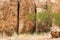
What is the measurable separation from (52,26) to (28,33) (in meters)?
0.27

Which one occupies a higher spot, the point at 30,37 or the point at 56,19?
the point at 56,19

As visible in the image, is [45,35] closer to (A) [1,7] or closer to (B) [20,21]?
(B) [20,21]

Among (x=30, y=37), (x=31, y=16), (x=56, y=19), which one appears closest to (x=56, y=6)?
(x=56, y=19)

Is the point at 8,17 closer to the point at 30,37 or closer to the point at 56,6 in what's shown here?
the point at 30,37

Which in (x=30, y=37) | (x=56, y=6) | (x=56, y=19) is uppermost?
(x=56, y=6)

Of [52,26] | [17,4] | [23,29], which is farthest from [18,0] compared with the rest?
[52,26]

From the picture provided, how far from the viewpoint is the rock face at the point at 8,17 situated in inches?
77.0

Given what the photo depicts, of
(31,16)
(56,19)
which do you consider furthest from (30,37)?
(56,19)

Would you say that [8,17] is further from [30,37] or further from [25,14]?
[30,37]

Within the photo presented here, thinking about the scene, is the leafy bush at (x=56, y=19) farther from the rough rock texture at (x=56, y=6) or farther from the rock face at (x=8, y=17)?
the rock face at (x=8, y=17)

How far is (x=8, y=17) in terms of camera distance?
1.96m

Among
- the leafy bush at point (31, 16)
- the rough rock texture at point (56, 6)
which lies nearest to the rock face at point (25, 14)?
the leafy bush at point (31, 16)

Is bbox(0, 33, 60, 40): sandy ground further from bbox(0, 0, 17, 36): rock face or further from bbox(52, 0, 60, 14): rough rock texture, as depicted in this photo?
bbox(52, 0, 60, 14): rough rock texture

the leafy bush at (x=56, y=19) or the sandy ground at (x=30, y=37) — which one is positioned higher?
the leafy bush at (x=56, y=19)
